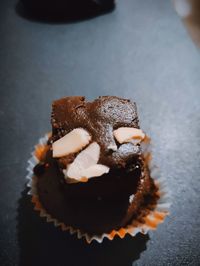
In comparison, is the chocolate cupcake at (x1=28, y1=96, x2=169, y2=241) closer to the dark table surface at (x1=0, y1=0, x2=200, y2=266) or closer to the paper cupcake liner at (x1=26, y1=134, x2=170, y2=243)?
the paper cupcake liner at (x1=26, y1=134, x2=170, y2=243)

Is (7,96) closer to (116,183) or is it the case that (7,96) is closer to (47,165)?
(47,165)

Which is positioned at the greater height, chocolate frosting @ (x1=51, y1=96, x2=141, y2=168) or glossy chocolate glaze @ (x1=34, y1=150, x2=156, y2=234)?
chocolate frosting @ (x1=51, y1=96, x2=141, y2=168)

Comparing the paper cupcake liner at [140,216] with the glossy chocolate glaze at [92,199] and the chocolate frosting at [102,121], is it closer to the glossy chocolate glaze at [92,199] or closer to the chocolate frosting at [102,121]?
the glossy chocolate glaze at [92,199]

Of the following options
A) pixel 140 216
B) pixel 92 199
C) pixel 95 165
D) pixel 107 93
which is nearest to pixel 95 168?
pixel 95 165

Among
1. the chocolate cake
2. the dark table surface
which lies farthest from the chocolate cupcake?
the dark table surface

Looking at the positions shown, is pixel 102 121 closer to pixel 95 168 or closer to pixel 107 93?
pixel 95 168

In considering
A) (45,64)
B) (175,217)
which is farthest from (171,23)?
(175,217)

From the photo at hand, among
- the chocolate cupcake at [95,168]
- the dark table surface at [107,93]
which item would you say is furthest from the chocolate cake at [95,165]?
the dark table surface at [107,93]
